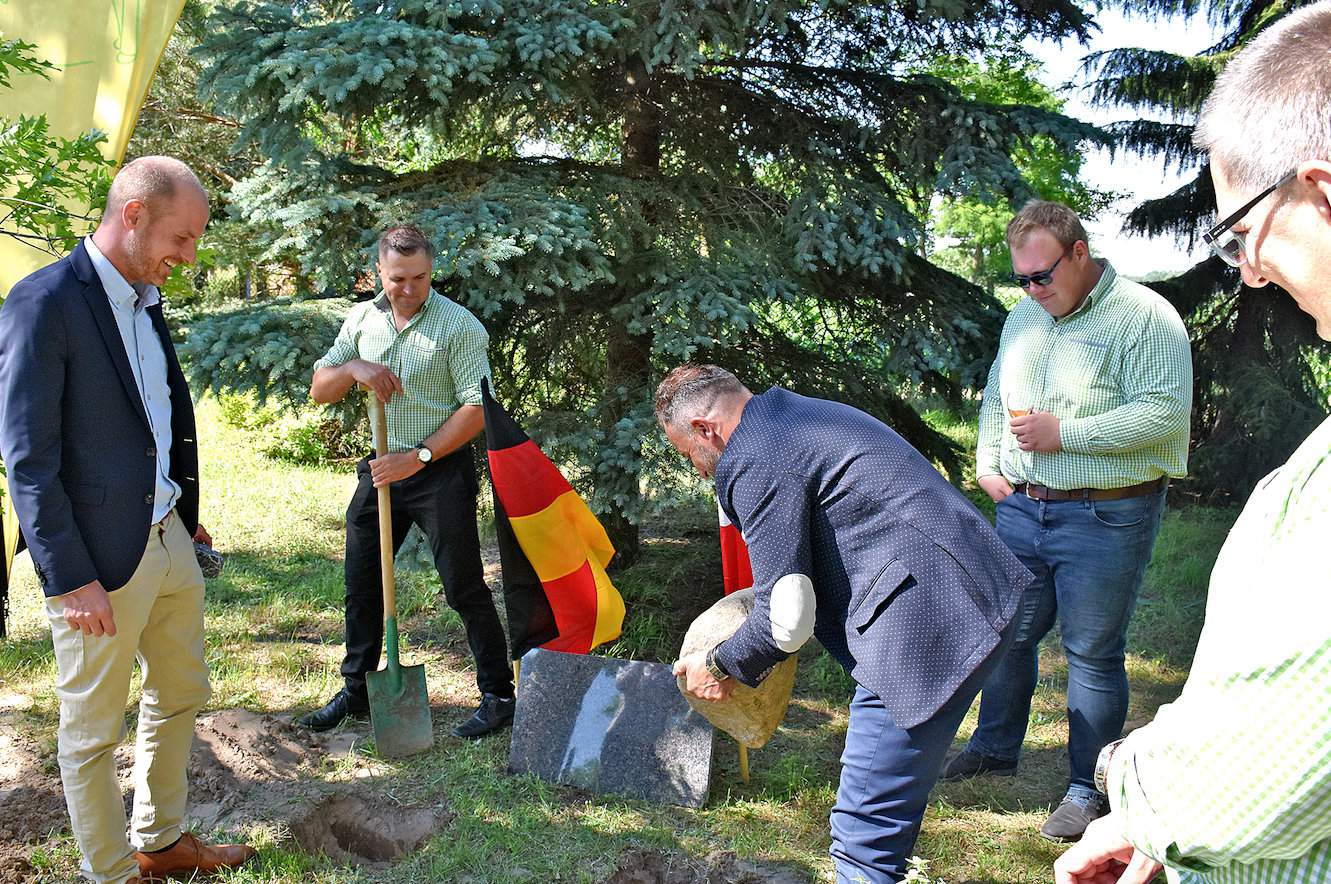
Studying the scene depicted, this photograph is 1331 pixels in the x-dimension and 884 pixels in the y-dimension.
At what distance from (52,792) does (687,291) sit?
3.33 meters

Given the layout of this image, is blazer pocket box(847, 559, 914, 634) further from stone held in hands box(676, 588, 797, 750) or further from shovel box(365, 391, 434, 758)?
shovel box(365, 391, 434, 758)

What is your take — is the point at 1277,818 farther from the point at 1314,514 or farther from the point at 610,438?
the point at 610,438

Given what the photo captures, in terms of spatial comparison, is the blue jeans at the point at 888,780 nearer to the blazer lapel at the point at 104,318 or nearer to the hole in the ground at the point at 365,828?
the hole in the ground at the point at 365,828

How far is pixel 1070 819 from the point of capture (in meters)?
3.62

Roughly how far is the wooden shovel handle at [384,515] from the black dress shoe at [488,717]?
602 mm

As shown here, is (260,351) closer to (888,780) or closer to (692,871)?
(692,871)

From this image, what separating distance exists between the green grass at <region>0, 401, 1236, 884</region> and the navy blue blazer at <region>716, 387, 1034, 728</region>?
130 cm

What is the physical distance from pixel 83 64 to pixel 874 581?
14.2 ft

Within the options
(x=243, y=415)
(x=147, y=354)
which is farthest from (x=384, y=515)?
(x=243, y=415)

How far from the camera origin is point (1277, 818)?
999mm

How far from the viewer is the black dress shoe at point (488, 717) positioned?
174 inches

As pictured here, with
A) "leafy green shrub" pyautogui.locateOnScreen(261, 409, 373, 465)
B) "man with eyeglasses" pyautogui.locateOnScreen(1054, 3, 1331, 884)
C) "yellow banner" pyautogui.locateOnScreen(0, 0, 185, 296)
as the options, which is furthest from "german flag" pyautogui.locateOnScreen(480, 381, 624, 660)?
"leafy green shrub" pyautogui.locateOnScreen(261, 409, 373, 465)

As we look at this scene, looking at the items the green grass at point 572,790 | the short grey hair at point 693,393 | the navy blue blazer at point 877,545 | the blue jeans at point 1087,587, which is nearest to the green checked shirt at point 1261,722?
the navy blue blazer at point 877,545

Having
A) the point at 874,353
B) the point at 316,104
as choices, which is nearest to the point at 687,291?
the point at 874,353
